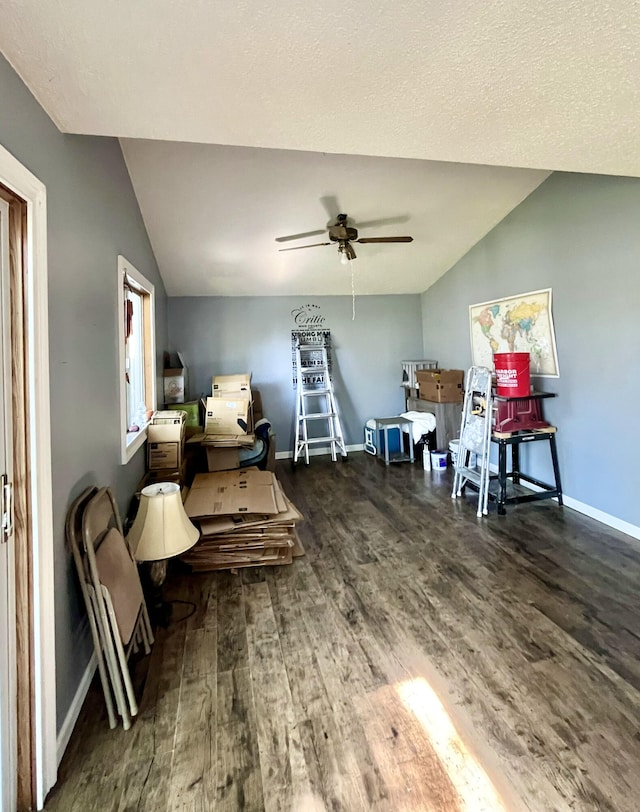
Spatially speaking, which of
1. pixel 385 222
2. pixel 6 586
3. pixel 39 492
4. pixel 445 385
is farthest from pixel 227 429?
pixel 6 586

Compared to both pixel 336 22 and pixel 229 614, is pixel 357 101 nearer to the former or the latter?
pixel 336 22

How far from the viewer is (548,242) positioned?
338 cm

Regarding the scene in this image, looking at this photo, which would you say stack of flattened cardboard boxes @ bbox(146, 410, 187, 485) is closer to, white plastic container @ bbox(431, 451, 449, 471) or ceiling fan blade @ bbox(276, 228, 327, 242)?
ceiling fan blade @ bbox(276, 228, 327, 242)

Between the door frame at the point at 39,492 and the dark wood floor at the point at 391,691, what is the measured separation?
0.21m

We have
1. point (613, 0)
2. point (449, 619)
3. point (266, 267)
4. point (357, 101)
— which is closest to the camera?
point (613, 0)

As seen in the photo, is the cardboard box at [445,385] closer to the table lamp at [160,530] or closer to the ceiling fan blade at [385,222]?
the ceiling fan blade at [385,222]

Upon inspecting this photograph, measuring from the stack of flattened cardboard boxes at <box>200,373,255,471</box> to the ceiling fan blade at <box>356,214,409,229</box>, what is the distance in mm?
1918

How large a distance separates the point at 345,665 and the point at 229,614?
2.31 ft

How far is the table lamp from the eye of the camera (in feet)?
6.52

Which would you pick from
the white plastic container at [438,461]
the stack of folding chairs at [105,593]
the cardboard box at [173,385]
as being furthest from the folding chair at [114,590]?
the white plastic container at [438,461]

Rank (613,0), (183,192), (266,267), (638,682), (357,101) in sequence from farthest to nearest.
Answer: (266,267), (183,192), (638,682), (357,101), (613,0)

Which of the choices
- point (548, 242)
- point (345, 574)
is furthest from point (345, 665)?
point (548, 242)

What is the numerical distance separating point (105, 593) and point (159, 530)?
53 centimetres

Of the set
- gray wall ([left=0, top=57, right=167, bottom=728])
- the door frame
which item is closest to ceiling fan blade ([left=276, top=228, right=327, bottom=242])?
gray wall ([left=0, top=57, right=167, bottom=728])
